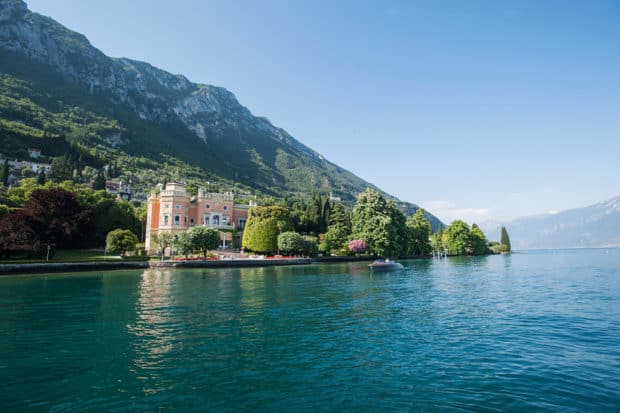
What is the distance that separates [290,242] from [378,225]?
55.0 feet

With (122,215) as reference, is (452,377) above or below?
below

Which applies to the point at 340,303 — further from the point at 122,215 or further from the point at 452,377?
the point at 122,215

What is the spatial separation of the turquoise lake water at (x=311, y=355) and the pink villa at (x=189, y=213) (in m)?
45.1

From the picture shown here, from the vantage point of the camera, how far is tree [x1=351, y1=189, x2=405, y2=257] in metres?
65.1

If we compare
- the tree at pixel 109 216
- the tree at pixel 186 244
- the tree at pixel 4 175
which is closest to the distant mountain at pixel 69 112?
the tree at pixel 4 175

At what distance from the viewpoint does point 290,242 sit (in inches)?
2510

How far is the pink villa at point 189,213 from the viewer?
66.1m

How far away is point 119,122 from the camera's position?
577ft

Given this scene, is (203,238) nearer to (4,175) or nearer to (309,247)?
(309,247)

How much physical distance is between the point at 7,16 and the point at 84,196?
164 metres

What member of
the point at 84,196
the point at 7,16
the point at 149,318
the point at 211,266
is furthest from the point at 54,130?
the point at 149,318

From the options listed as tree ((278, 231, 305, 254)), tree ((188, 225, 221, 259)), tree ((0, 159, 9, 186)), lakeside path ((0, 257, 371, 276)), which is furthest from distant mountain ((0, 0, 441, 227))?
lakeside path ((0, 257, 371, 276))

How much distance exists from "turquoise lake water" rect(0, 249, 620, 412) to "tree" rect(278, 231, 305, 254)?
138 feet

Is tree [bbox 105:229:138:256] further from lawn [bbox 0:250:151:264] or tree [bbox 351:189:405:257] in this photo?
tree [bbox 351:189:405:257]
